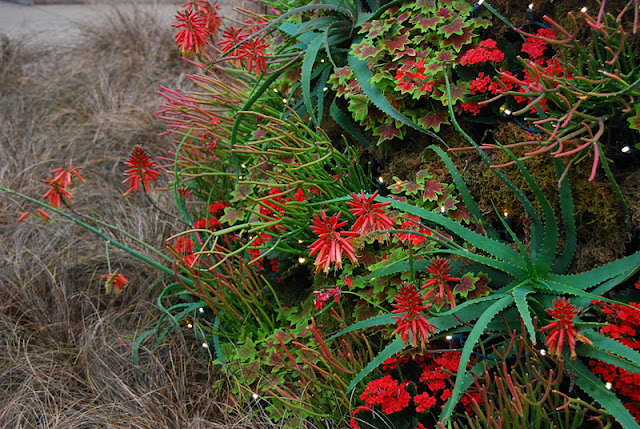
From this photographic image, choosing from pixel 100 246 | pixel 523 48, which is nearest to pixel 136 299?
pixel 100 246

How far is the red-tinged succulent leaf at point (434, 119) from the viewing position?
6.70ft

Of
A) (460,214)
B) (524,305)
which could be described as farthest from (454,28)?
(524,305)

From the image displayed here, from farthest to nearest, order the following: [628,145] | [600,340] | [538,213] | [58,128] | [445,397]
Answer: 1. [58,128]
2. [538,213]
3. [628,145]
4. [445,397]
5. [600,340]

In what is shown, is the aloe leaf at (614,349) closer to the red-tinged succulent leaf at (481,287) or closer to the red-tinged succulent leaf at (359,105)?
the red-tinged succulent leaf at (481,287)

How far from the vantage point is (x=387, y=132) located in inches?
83.8

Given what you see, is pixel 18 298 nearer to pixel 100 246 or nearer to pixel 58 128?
pixel 100 246

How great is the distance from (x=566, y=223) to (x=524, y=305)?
0.37 m

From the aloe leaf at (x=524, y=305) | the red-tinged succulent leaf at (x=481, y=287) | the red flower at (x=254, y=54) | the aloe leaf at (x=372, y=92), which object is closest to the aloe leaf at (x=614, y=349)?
the aloe leaf at (x=524, y=305)

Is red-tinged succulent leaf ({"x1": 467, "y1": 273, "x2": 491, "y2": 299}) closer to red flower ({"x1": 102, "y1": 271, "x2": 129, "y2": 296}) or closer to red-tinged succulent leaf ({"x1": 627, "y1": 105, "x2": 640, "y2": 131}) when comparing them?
red-tinged succulent leaf ({"x1": 627, "y1": 105, "x2": 640, "y2": 131})

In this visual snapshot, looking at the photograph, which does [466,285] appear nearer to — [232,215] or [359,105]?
[359,105]

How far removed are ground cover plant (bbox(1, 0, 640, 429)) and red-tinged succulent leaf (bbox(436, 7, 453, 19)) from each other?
1 cm

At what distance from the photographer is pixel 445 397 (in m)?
1.66

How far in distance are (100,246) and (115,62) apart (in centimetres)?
193

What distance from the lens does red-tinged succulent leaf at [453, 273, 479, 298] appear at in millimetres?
1715
